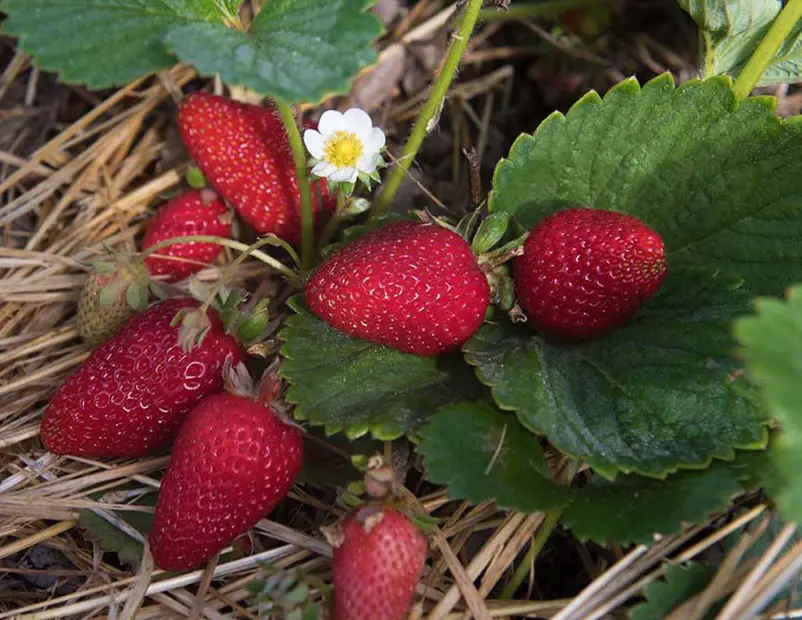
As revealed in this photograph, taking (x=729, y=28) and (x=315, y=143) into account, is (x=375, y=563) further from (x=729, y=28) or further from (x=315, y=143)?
(x=729, y=28)

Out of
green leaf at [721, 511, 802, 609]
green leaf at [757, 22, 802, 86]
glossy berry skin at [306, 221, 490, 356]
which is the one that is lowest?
green leaf at [721, 511, 802, 609]

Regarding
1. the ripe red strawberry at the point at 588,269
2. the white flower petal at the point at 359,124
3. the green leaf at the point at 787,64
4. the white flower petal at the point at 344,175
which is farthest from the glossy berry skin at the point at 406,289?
the green leaf at the point at 787,64

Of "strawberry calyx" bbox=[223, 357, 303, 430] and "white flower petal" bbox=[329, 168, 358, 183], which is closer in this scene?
"strawberry calyx" bbox=[223, 357, 303, 430]

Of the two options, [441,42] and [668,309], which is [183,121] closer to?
[441,42]

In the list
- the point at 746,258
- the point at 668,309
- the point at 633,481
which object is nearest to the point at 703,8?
the point at 746,258

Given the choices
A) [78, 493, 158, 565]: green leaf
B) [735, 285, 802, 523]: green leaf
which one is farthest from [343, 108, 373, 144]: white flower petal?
[735, 285, 802, 523]: green leaf

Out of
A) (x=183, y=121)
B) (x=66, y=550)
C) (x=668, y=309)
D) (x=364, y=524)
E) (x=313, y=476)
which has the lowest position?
(x=66, y=550)

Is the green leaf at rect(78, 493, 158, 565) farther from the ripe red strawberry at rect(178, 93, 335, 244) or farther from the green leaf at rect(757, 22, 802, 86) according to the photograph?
the green leaf at rect(757, 22, 802, 86)
